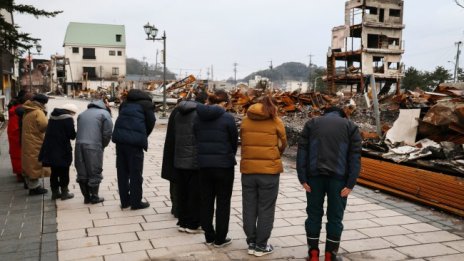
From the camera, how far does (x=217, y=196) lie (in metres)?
4.45

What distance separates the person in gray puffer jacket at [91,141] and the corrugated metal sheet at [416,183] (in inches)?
190

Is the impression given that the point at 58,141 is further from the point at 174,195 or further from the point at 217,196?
the point at 217,196

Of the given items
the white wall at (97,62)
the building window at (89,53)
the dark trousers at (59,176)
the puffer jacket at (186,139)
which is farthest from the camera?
the building window at (89,53)

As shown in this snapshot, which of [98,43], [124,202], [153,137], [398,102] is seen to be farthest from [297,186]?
[98,43]

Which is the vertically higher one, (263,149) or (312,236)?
(263,149)

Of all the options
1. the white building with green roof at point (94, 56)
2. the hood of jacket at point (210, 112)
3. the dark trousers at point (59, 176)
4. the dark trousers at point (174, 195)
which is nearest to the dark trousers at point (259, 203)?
the hood of jacket at point (210, 112)

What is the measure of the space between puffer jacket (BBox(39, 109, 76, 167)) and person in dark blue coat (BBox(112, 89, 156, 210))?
1.00 metres

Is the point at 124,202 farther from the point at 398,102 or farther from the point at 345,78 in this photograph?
the point at 345,78

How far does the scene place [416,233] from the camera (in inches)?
203

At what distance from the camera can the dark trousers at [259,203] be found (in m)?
4.21

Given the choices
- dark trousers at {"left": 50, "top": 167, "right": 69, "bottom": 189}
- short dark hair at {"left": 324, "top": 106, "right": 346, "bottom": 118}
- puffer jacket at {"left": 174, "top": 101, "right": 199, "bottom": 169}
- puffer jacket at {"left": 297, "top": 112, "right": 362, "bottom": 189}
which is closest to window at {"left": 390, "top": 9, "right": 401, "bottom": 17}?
dark trousers at {"left": 50, "top": 167, "right": 69, "bottom": 189}

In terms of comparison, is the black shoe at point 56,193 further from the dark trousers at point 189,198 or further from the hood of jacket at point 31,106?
the dark trousers at point 189,198

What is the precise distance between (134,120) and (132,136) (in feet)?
0.77

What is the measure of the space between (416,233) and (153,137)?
37.8ft
